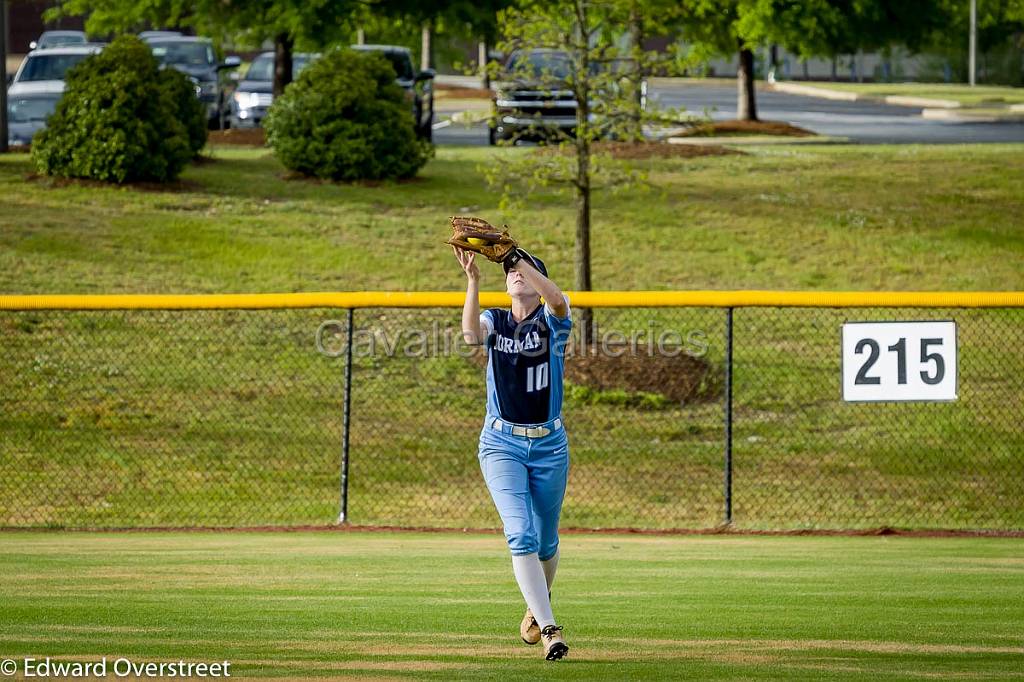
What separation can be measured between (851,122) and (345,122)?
18154 millimetres

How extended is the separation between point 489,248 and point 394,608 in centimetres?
220

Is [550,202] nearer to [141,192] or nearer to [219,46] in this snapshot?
[141,192]

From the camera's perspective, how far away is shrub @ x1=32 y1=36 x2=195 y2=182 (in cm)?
1966

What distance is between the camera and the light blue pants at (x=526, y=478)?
6.52m

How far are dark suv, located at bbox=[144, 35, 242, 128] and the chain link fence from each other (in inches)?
539

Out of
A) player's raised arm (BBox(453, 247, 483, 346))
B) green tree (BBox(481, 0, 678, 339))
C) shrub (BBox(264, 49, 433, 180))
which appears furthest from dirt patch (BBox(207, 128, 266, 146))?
player's raised arm (BBox(453, 247, 483, 346))

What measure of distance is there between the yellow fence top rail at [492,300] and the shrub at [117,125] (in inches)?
330

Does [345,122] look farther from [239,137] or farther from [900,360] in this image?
[900,360]

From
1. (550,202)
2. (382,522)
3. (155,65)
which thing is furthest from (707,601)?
(155,65)

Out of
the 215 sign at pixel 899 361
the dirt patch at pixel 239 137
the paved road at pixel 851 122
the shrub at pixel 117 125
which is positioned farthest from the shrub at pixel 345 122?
the 215 sign at pixel 899 361

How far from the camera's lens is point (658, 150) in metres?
24.6

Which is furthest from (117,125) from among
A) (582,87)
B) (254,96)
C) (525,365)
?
(525,365)

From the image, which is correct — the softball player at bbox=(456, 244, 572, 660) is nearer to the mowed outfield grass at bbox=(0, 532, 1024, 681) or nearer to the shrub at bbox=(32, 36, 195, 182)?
the mowed outfield grass at bbox=(0, 532, 1024, 681)

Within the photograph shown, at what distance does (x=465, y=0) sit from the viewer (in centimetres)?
2388
